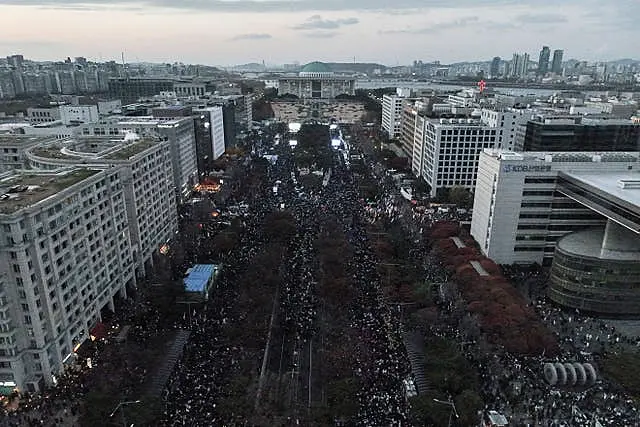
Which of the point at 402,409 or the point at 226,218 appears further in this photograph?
the point at 226,218

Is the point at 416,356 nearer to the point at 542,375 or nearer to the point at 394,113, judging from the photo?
the point at 542,375

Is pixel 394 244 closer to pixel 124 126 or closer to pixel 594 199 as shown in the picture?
pixel 594 199

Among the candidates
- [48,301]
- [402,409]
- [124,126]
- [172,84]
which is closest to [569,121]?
[402,409]

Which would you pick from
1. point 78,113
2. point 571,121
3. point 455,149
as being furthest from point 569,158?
point 78,113

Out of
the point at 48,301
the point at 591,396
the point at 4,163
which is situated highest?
the point at 4,163

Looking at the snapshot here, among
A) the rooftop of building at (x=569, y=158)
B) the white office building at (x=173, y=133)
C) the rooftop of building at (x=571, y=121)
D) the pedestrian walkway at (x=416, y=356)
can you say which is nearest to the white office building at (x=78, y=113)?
the white office building at (x=173, y=133)

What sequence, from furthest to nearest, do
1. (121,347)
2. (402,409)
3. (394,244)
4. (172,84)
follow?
(172,84) < (394,244) < (121,347) < (402,409)

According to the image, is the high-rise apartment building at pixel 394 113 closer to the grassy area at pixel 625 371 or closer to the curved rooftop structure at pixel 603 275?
the curved rooftop structure at pixel 603 275
